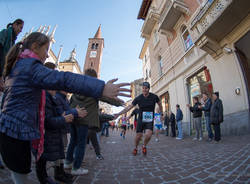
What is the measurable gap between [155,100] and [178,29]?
9.71 m

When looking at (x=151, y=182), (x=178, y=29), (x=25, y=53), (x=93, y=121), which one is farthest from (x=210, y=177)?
(x=178, y=29)

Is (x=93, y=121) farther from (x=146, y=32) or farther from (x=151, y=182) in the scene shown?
Result: (x=146, y=32)

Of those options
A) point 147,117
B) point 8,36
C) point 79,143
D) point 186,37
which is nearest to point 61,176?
point 79,143

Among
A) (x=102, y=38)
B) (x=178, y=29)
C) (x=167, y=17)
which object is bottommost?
(x=178, y=29)

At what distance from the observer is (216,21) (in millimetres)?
6086

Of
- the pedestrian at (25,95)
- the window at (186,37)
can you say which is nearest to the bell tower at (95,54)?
the window at (186,37)

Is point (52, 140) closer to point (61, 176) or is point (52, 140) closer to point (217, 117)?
point (61, 176)

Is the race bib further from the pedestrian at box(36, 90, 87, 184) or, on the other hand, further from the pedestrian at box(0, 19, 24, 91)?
the pedestrian at box(0, 19, 24, 91)

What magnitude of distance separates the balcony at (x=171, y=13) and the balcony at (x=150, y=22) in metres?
3.41

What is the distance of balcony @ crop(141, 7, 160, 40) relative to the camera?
14.3 meters

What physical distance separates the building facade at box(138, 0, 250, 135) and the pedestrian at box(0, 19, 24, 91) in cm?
716

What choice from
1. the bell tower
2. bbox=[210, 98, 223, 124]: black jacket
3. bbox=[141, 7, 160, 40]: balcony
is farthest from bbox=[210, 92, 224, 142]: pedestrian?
the bell tower

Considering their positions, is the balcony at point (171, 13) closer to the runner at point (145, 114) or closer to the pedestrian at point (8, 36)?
the runner at point (145, 114)

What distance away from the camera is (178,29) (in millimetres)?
11125
